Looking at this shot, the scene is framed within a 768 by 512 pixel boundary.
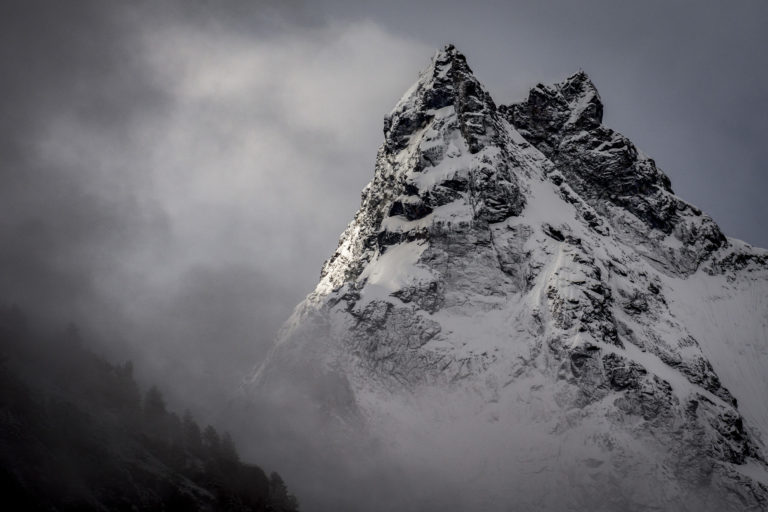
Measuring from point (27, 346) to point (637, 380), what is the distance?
87599mm

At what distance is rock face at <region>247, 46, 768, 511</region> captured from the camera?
92250 mm

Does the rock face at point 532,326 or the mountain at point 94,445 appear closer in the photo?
the mountain at point 94,445

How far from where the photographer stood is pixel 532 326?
357 ft

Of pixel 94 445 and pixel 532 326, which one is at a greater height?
pixel 532 326

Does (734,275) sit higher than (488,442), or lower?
higher

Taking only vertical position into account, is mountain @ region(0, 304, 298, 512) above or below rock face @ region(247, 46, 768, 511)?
below

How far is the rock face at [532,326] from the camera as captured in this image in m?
92.2

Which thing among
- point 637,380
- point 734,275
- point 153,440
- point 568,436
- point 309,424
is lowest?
point 153,440

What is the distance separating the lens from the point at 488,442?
9688cm

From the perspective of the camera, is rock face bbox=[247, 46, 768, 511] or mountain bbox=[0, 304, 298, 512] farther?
rock face bbox=[247, 46, 768, 511]

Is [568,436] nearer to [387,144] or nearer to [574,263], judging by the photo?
[574,263]

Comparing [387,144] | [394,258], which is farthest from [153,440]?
[387,144]

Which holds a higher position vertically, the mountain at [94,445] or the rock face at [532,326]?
the rock face at [532,326]

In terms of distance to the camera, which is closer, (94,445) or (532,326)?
(94,445)
